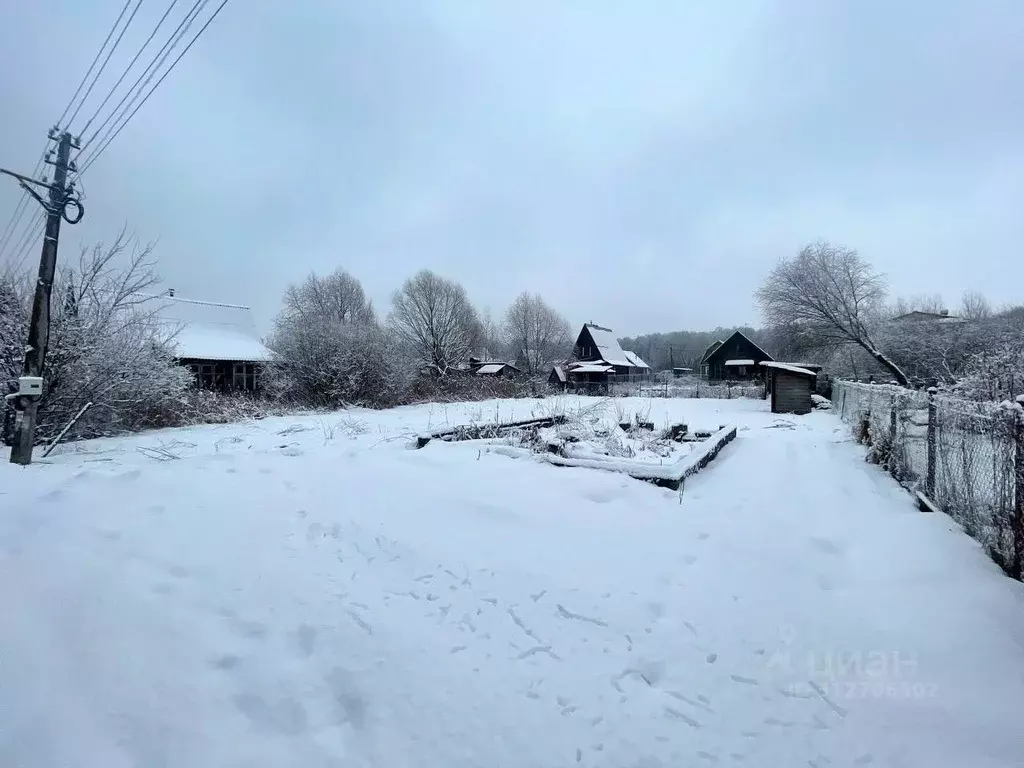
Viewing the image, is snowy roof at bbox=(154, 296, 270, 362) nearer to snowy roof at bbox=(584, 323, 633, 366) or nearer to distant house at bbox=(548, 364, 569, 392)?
distant house at bbox=(548, 364, 569, 392)

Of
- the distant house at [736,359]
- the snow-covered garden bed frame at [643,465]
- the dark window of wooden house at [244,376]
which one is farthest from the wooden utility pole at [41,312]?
the distant house at [736,359]

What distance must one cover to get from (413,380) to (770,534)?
17265 mm

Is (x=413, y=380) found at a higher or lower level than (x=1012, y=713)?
higher

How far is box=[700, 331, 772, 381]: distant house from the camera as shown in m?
37.4

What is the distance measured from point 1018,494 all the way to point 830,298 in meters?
24.3

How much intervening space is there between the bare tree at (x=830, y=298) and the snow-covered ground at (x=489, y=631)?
2298 cm

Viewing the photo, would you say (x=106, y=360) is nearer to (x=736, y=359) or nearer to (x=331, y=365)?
(x=331, y=365)

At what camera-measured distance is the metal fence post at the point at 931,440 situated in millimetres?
4430

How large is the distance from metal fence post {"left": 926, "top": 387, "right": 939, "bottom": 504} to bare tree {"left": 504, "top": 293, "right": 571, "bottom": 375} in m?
40.3

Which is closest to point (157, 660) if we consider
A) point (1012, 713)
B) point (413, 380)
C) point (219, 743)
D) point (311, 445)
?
point (219, 743)

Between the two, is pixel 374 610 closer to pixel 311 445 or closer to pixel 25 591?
pixel 25 591

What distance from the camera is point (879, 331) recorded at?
23.6 metres

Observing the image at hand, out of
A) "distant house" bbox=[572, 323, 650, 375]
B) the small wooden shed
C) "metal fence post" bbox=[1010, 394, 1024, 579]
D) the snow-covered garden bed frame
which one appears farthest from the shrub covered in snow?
"distant house" bbox=[572, 323, 650, 375]

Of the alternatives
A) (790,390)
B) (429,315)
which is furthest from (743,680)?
(429,315)
